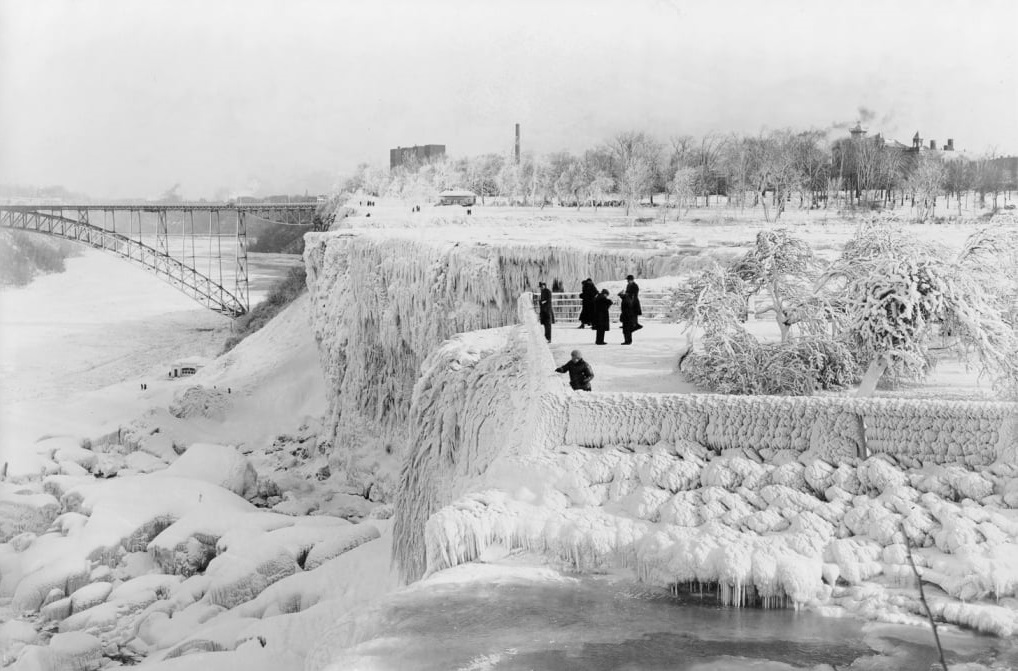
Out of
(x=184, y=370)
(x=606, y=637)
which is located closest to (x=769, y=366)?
(x=606, y=637)

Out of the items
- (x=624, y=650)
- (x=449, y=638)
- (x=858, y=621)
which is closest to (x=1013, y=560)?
(x=858, y=621)

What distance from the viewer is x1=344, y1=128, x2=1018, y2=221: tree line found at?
23.6 meters

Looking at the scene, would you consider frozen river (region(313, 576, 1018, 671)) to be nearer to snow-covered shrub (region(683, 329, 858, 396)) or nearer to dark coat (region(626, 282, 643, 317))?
snow-covered shrub (region(683, 329, 858, 396))

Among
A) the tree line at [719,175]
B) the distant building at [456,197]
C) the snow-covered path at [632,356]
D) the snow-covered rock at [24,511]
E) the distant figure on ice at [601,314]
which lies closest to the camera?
the snow-covered path at [632,356]

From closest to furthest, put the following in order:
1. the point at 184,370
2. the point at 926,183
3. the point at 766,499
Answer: the point at 766,499
the point at 926,183
the point at 184,370

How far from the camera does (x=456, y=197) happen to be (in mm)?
34375

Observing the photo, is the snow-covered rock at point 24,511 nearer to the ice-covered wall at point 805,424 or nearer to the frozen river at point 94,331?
the frozen river at point 94,331

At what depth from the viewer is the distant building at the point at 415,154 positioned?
3272 centimetres

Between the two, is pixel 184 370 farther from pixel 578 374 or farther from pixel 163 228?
pixel 578 374

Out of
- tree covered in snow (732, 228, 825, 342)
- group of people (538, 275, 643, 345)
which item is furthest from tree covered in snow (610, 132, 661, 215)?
tree covered in snow (732, 228, 825, 342)

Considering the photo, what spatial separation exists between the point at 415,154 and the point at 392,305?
547 inches

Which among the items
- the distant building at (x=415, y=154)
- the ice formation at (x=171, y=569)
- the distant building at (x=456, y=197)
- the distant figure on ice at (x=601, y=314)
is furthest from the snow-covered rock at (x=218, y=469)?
the distant building at (x=456, y=197)

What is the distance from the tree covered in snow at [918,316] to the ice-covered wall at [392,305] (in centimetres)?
857

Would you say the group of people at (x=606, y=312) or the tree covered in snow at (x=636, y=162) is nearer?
the group of people at (x=606, y=312)
